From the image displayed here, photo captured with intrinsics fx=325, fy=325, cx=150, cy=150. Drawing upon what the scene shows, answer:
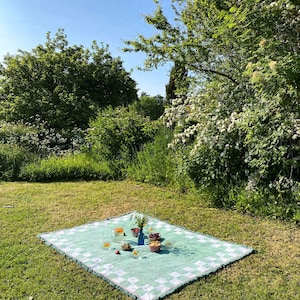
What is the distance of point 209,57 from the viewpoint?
5.66 m

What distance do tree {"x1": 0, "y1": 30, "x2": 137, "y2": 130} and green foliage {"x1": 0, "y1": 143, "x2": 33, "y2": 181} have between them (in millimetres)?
8708

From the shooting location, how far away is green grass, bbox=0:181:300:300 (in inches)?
108

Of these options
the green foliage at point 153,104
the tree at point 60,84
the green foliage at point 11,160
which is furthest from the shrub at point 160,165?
the green foliage at point 153,104

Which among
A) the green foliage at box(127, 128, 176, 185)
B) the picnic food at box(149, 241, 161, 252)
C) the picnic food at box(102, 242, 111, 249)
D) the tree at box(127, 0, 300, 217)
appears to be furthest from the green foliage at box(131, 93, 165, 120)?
the picnic food at box(149, 241, 161, 252)

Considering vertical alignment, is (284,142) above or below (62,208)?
above

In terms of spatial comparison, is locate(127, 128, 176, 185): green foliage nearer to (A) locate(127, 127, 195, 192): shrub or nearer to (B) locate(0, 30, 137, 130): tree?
(A) locate(127, 127, 195, 192): shrub

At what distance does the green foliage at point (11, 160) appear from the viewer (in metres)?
7.38

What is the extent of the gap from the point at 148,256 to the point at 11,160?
5501 mm

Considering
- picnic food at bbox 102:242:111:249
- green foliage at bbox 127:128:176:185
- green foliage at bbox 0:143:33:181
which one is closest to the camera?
picnic food at bbox 102:242:111:249

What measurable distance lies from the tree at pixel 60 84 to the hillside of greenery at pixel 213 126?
665 cm

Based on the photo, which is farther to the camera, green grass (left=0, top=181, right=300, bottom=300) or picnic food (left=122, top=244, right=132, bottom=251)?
picnic food (left=122, top=244, right=132, bottom=251)

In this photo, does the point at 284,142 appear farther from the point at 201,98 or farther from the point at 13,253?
the point at 13,253

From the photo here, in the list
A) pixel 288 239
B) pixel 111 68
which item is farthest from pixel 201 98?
pixel 111 68

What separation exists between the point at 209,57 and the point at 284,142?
1980mm
